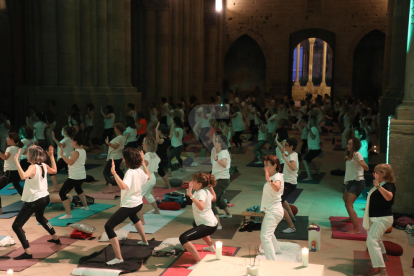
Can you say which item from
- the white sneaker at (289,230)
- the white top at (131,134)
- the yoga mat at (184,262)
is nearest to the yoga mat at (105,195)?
the white top at (131,134)

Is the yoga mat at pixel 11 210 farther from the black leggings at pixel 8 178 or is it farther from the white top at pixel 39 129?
the white top at pixel 39 129

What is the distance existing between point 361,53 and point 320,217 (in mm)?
28941

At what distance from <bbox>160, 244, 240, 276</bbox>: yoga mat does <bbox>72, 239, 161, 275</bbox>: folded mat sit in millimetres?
445

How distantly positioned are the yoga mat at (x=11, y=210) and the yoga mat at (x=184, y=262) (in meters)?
3.93

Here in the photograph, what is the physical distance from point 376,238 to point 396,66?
12808mm

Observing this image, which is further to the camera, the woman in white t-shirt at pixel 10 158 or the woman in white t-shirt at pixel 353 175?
the woman in white t-shirt at pixel 10 158

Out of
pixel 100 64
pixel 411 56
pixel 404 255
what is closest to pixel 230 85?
pixel 100 64

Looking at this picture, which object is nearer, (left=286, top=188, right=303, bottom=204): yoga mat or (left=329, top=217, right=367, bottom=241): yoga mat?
(left=329, top=217, right=367, bottom=241): yoga mat

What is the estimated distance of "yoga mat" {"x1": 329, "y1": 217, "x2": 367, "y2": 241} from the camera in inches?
344

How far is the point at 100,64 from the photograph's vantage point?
20.0 meters

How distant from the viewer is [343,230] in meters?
9.17

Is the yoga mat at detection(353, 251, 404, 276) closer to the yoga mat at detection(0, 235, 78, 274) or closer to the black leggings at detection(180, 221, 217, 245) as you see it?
the black leggings at detection(180, 221, 217, 245)

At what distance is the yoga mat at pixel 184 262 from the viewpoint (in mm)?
7203

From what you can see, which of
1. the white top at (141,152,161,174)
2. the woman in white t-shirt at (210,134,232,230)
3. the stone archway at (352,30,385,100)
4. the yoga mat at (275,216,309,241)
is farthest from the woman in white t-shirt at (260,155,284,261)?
the stone archway at (352,30,385,100)
